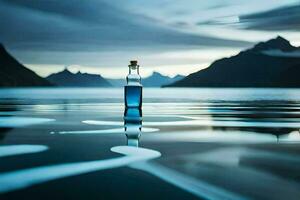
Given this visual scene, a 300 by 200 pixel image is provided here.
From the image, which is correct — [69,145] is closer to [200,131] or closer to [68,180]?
[68,180]

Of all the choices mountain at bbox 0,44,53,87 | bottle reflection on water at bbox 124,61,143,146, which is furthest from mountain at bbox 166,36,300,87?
bottle reflection on water at bbox 124,61,143,146

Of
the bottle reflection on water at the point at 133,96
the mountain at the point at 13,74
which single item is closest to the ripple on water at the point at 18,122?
the bottle reflection on water at the point at 133,96

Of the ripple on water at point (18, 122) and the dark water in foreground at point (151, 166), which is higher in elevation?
the dark water in foreground at point (151, 166)

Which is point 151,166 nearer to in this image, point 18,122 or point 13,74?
point 18,122

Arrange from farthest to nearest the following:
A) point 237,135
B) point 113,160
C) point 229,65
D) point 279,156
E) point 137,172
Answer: point 229,65 → point 237,135 → point 279,156 → point 113,160 → point 137,172

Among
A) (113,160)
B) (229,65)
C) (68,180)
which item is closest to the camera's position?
(68,180)

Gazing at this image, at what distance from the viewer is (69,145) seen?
12.4 ft

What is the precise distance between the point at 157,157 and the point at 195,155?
295 millimetres

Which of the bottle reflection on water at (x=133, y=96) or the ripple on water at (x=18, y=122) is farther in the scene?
the bottle reflection on water at (x=133, y=96)

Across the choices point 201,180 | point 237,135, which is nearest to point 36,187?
point 201,180

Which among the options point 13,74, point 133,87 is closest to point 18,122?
point 133,87

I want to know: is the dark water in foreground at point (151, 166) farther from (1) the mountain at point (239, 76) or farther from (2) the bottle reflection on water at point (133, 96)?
(1) the mountain at point (239, 76)

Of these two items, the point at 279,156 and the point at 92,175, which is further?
the point at 279,156

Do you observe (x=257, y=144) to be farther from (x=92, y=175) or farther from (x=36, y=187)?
(x=36, y=187)
